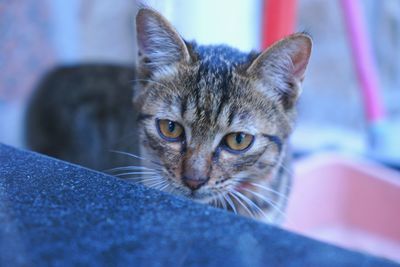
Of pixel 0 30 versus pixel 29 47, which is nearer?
pixel 0 30

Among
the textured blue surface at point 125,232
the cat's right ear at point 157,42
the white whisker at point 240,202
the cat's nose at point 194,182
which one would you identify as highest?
the cat's right ear at point 157,42

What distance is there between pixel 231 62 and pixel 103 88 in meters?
0.79

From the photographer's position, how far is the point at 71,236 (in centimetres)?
62

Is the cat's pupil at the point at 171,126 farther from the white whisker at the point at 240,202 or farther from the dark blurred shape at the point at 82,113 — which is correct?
the dark blurred shape at the point at 82,113

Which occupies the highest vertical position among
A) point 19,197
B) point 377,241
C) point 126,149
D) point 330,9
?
point 330,9

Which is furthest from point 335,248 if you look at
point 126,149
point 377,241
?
point 377,241

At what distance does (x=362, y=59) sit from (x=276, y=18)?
40cm

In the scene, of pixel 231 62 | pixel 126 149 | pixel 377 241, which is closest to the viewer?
pixel 231 62

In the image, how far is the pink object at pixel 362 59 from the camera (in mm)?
1712

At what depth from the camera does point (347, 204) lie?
5.88 ft

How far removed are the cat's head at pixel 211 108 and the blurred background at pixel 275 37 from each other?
0.44 m

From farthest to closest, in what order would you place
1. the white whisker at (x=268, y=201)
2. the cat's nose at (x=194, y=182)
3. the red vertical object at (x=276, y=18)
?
1. the red vertical object at (x=276, y=18)
2. the white whisker at (x=268, y=201)
3. the cat's nose at (x=194, y=182)

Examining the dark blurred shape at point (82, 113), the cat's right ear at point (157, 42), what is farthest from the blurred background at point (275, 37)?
the cat's right ear at point (157, 42)

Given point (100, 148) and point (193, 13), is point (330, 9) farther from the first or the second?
point (100, 148)
